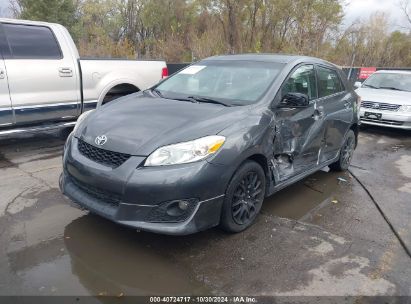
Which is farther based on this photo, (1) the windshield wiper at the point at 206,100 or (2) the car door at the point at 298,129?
(2) the car door at the point at 298,129

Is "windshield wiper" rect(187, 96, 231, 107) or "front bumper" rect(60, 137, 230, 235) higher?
"windshield wiper" rect(187, 96, 231, 107)

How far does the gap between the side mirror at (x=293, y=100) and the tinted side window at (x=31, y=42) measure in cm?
388

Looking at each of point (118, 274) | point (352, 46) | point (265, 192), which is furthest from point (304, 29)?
point (118, 274)

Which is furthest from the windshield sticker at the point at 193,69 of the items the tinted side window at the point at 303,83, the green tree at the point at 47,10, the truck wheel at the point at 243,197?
the green tree at the point at 47,10

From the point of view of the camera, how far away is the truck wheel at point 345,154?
5840 mm

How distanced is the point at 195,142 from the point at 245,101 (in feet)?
3.22

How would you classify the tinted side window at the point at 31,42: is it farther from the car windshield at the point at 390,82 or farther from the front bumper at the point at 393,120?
the car windshield at the point at 390,82

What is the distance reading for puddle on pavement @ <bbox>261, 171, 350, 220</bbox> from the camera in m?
4.40

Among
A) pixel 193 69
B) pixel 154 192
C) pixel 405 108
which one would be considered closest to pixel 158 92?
pixel 193 69

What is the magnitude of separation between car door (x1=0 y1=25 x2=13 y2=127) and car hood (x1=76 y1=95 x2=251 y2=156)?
2.27 meters

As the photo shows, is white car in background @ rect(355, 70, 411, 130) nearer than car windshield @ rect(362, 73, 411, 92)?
Yes

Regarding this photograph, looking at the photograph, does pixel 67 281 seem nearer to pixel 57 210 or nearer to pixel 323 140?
pixel 57 210

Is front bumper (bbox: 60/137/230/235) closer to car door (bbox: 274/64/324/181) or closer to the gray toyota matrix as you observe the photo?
the gray toyota matrix

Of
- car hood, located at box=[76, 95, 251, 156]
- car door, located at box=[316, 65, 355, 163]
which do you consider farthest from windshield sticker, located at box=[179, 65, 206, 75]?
car door, located at box=[316, 65, 355, 163]
